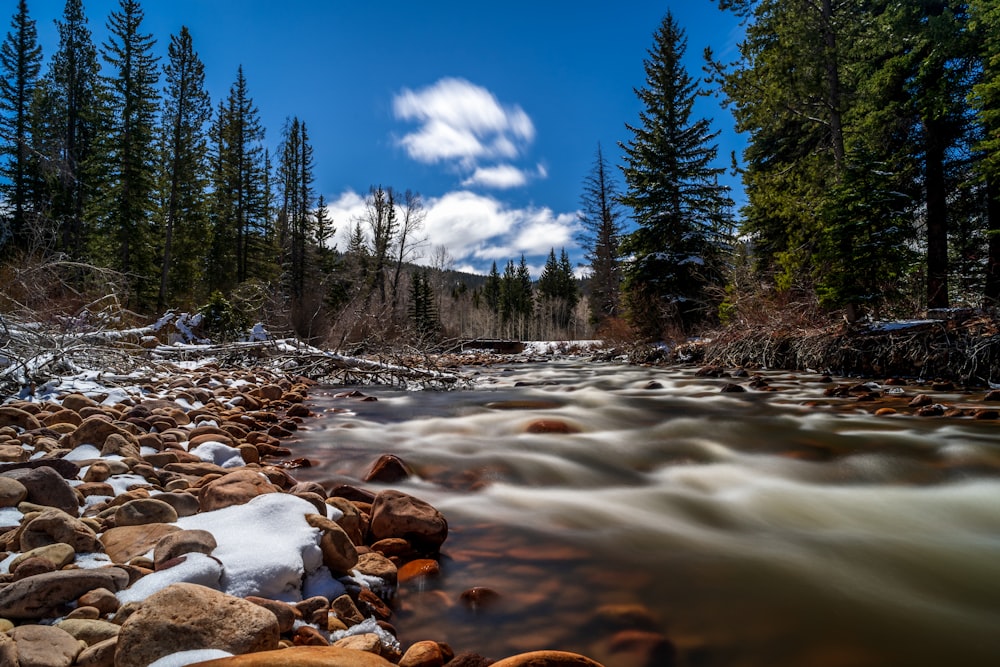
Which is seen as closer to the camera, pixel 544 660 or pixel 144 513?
pixel 544 660

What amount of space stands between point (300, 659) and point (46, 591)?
81 cm

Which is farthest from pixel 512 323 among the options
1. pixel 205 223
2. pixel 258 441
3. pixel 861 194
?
pixel 258 441

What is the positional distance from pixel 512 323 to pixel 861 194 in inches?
2025

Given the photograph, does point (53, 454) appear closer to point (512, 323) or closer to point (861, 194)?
point (861, 194)

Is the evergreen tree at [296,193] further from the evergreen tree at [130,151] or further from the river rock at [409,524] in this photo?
the river rock at [409,524]

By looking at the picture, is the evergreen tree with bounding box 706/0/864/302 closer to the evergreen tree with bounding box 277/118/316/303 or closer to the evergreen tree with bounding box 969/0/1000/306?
the evergreen tree with bounding box 969/0/1000/306

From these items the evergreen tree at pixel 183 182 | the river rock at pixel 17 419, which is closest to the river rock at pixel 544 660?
the river rock at pixel 17 419

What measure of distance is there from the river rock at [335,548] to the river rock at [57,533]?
0.71 m

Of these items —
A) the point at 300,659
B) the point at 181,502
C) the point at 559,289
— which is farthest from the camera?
the point at 559,289

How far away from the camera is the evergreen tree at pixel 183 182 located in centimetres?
2477

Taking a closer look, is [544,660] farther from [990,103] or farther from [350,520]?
[990,103]

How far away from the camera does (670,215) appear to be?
1738 cm

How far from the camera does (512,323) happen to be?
59812 mm

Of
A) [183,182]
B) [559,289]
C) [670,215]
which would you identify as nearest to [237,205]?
[183,182]
